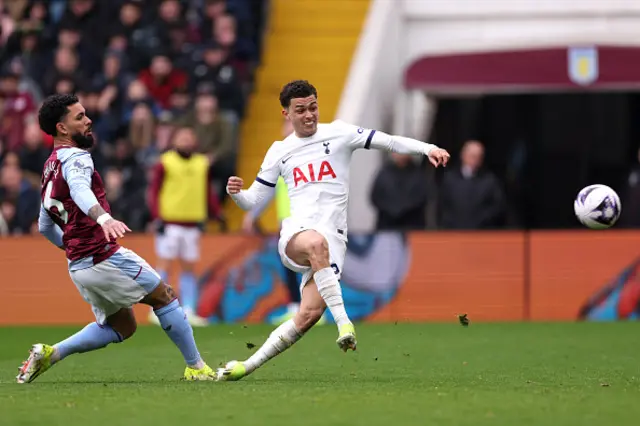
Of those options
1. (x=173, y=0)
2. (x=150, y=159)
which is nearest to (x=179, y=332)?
(x=150, y=159)

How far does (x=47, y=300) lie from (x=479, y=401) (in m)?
10.4

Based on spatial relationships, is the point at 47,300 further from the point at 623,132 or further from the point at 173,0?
the point at 623,132

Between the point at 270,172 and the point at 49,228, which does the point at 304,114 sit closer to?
the point at 270,172

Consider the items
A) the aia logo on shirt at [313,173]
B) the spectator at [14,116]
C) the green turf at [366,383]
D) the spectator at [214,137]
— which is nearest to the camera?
the green turf at [366,383]

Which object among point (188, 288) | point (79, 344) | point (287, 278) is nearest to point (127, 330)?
point (79, 344)

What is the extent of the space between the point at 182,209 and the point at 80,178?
8.17m

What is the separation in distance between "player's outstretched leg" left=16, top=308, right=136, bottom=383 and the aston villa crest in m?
11.8

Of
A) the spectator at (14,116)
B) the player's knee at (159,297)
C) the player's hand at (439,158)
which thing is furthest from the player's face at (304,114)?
the spectator at (14,116)

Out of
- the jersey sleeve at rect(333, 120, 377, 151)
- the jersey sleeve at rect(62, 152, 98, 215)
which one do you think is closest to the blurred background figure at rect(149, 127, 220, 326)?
the jersey sleeve at rect(333, 120, 377, 151)

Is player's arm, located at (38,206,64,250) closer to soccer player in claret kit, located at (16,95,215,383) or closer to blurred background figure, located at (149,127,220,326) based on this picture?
soccer player in claret kit, located at (16,95,215,383)

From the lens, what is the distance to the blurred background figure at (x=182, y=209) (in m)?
18.0

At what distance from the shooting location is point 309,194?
10.6 m

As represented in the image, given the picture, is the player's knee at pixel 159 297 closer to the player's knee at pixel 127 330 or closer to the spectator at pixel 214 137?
the player's knee at pixel 127 330

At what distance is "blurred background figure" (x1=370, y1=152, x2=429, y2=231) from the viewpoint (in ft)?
60.8
